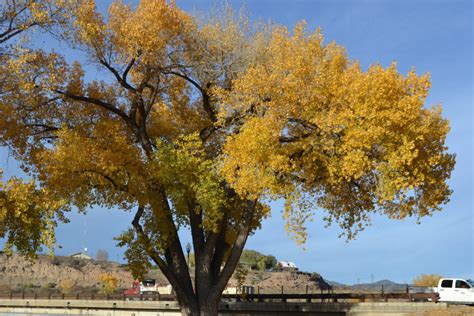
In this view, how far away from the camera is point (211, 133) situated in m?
31.3

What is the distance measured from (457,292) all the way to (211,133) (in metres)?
19.1

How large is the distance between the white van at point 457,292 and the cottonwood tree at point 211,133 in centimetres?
1243

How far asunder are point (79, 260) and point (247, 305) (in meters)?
92.0

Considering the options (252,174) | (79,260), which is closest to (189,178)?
(252,174)

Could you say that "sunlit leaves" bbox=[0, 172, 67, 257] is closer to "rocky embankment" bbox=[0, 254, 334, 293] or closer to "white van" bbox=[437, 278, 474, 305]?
"white van" bbox=[437, 278, 474, 305]

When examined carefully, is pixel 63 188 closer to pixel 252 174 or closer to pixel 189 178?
pixel 189 178

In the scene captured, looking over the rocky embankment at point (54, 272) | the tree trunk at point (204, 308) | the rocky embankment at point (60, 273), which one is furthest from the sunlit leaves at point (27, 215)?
the rocky embankment at point (54, 272)

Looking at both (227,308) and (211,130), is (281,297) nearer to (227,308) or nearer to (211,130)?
(227,308)

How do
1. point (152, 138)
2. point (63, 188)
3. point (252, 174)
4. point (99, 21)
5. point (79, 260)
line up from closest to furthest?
1. point (252, 174)
2. point (63, 188)
3. point (99, 21)
4. point (152, 138)
5. point (79, 260)

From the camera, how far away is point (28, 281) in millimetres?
104750

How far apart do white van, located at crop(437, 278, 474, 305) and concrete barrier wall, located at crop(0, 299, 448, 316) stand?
6.64 m

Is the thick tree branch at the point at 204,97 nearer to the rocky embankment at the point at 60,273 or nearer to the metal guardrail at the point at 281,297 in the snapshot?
the metal guardrail at the point at 281,297

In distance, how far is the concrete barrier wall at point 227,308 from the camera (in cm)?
3241

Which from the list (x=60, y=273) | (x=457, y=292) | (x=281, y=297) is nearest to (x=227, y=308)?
(x=281, y=297)
